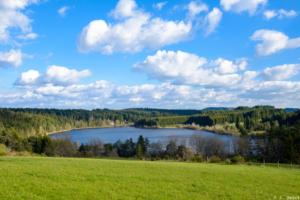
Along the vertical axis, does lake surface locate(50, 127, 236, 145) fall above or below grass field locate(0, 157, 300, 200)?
below

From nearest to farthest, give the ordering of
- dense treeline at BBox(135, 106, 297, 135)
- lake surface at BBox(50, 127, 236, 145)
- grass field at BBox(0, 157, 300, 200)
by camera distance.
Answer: grass field at BBox(0, 157, 300, 200) < lake surface at BBox(50, 127, 236, 145) < dense treeline at BBox(135, 106, 297, 135)

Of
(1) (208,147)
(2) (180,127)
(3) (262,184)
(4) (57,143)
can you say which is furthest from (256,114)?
(3) (262,184)

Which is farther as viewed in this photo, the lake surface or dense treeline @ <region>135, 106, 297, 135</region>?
dense treeline @ <region>135, 106, 297, 135</region>

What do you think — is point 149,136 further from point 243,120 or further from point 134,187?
point 134,187

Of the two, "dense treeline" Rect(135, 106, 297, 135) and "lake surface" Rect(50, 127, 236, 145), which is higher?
"dense treeline" Rect(135, 106, 297, 135)

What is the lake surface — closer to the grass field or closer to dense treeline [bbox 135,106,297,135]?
dense treeline [bbox 135,106,297,135]

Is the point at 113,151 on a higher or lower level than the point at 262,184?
lower

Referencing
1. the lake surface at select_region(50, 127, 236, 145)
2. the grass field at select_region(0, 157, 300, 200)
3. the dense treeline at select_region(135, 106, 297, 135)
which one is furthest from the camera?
the dense treeline at select_region(135, 106, 297, 135)

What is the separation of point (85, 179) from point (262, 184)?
7.66 m

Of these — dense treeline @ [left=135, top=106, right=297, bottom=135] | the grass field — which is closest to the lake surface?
dense treeline @ [left=135, top=106, right=297, bottom=135]

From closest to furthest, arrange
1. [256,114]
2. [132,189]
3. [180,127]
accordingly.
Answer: [132,189] < [256,114] < [180,127]

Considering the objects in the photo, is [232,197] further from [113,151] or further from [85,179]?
[113,151]

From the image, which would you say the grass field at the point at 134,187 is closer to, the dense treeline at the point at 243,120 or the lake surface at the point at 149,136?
the lake surface at the point at 149,136

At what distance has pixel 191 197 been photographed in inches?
417
